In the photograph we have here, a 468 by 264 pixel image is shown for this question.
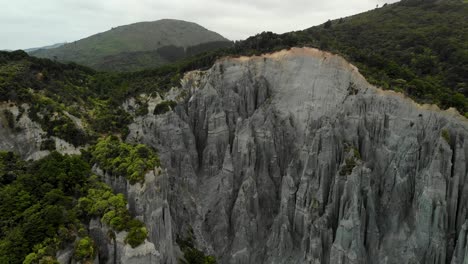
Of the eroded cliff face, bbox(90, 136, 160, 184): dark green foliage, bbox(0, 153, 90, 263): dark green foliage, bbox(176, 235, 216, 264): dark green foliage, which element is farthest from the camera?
bbox(176, 235, 216, 264): dark green foliage

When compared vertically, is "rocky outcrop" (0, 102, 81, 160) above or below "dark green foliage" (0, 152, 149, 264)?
above

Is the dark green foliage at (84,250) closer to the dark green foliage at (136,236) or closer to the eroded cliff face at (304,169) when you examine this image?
the dark green foliage at (136,236)

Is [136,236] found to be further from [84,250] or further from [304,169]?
[304,169]

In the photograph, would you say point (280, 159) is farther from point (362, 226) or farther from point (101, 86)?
point (101, 86)

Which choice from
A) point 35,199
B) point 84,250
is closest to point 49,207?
point 35,199

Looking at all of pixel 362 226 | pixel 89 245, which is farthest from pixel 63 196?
pixel 362 226

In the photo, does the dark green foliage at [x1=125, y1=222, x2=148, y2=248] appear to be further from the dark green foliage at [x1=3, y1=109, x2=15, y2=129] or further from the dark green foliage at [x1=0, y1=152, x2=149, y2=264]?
the dark green foliage at [x1=3, y1=109, x2=15, y2=129]

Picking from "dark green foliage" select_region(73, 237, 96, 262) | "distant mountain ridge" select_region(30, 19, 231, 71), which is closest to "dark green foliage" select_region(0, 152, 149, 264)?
"dark green foliage" select_region(73, 237, 96, 262)
